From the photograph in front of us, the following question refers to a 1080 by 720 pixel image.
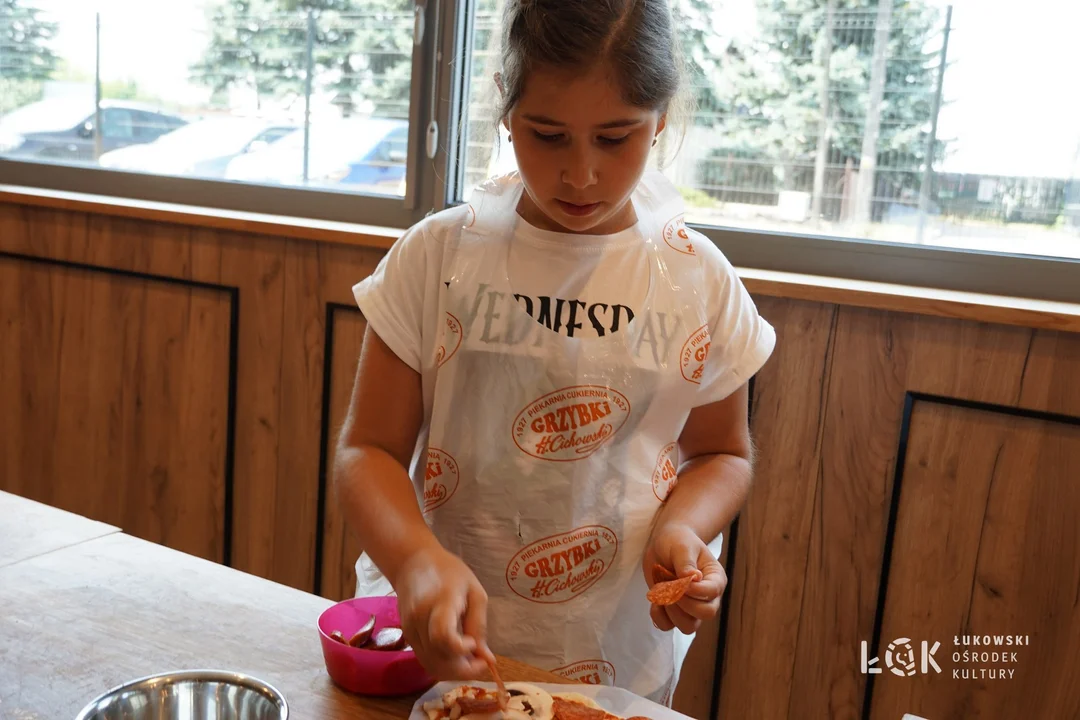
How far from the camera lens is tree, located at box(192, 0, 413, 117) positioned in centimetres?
227

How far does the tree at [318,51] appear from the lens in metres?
2.27

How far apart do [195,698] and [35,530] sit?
47cm

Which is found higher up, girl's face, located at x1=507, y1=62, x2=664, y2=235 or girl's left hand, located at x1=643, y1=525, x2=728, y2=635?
girl's face, located at x1=507, y1=62, x2=664, y2=235

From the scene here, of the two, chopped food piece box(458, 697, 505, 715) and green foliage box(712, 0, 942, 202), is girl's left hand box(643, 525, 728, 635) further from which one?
green foliage box(712, 0, 942, 202)

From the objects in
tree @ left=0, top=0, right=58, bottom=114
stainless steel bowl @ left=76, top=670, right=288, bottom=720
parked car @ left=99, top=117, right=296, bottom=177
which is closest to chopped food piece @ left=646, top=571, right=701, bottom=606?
stainless steel bowl @ left=76, top=670, right=288, bottom=720

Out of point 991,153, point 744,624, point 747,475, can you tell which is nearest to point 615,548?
point 747,475

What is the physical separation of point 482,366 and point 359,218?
1.27 m

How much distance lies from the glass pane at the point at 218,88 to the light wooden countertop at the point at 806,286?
0.65 feet

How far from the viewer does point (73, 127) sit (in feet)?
9.10

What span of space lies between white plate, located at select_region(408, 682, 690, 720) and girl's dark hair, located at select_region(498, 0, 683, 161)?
60 cm

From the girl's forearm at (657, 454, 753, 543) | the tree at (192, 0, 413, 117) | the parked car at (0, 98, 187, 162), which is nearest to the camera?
the girl's forearm at (657, 454, 753, 543)

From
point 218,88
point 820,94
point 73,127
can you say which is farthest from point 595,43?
point 73,127

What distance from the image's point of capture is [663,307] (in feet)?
3.85

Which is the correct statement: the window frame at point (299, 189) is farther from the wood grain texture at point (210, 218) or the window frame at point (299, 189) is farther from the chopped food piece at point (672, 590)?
the chopped food piece at point (672, 590)
